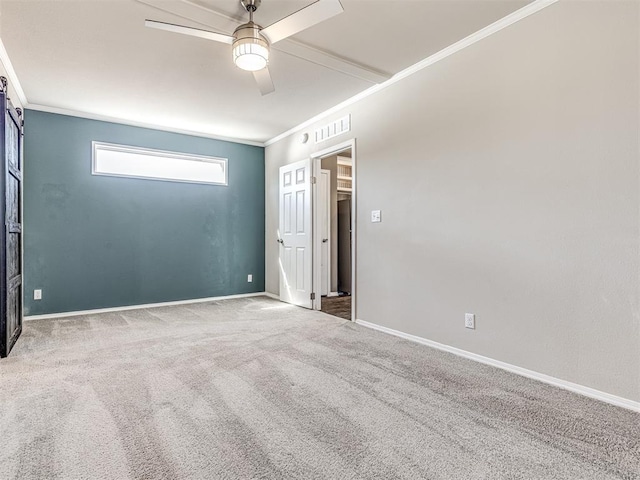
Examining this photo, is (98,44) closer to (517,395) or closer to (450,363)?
(450,363)

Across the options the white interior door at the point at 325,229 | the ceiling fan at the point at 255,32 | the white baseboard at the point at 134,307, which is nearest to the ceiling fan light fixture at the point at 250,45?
the ceiling fan at the point at 255,32

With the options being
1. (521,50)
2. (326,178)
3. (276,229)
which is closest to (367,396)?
(521,50)

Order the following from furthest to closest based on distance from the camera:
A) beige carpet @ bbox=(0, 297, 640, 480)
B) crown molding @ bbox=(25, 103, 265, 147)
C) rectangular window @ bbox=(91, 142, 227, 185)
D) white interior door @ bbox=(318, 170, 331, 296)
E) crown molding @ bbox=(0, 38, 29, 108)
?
1. white interior door @ bbox=(318, 170, 331, 296)
2. rectangular window @ bbox=(91, 142, 227, 185)
3. crown molding @ bbox=(25, 103, 265, 147)
4. crown molding @ bbox=(0, 38, 29, 108)
5. beige carpet @ bbox=(0, 297, 640, 480)

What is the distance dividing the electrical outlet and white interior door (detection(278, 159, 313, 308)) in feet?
7.67

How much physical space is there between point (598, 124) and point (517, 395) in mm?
1734

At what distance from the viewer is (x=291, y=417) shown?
6.25 feet

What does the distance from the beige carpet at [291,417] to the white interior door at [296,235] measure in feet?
5.81

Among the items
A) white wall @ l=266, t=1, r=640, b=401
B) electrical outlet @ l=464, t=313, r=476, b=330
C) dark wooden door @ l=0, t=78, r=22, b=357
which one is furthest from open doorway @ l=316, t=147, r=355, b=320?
dark wooden door @ l=0, t=78, r=22, b=357

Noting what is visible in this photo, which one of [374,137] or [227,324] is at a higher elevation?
[374,137]

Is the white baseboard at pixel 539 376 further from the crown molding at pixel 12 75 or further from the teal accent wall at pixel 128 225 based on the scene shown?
the crown molding at pixel 12 75

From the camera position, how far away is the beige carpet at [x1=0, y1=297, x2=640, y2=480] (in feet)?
4.91

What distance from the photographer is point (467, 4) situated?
239 cm

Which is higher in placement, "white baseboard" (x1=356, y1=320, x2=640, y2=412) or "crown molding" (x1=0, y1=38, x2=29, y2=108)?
"crown molding" (x1=0, y1=38, x2=29, y2=108)

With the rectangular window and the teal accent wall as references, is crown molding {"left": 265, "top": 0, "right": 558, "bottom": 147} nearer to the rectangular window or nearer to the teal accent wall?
the rectangular window
